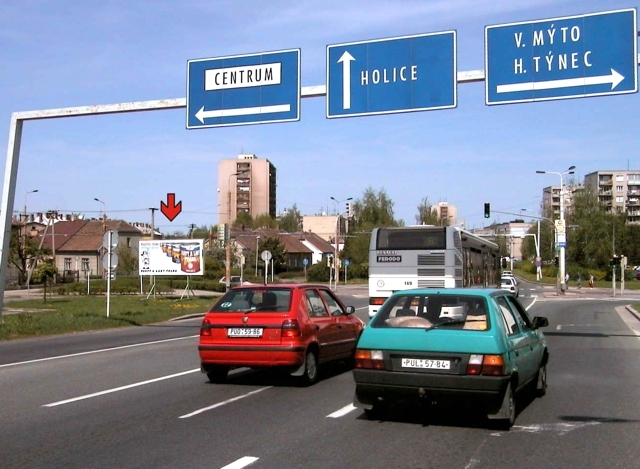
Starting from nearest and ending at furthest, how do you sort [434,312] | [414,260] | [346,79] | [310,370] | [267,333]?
[434,312] < [267,333] < [310,370] < [346,79] < [414,260]

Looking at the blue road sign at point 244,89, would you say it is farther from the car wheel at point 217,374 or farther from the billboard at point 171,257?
the billboard at point 171,257

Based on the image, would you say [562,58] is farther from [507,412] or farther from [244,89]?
[507,412]

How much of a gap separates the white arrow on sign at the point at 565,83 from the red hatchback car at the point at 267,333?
6428 millimetres

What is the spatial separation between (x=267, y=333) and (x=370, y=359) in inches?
128

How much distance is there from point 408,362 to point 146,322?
21.6 metres

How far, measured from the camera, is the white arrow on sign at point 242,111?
17391mm

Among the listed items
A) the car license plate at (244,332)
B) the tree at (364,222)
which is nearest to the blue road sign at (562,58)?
the car license plate at (244,332)

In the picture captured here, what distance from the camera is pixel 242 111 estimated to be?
58.2ft

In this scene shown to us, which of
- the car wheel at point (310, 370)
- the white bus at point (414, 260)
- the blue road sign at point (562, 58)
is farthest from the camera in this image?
the white bus at point (414, 260)

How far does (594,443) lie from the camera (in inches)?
298

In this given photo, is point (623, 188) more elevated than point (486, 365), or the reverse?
point (623, 188)

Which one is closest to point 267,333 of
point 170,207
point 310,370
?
point 310,370

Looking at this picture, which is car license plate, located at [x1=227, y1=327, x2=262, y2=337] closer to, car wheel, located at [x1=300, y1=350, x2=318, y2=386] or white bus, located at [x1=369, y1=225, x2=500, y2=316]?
car wheel, located at [x1=300, y1=350, x2=318, y2=386]

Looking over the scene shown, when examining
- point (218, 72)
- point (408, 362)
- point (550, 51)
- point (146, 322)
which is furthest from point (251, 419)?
point (146, 322)
